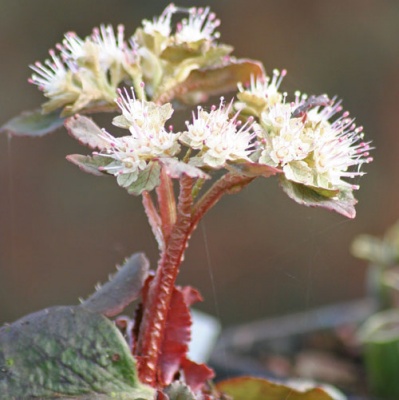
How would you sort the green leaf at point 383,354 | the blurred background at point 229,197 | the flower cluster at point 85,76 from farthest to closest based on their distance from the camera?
the blurred background at point 229,197 → the green leaf at point 383,354 → the flower cluster at point 85,76

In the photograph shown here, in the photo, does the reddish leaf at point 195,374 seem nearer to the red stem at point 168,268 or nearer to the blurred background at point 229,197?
the red stem at point 168,268

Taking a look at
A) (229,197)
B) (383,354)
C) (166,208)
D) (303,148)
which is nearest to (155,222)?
(166,208)

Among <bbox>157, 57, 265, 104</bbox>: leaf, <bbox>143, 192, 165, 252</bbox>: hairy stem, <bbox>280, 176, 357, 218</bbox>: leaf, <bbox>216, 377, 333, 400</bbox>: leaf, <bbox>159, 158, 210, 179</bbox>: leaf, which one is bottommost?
<bbox>216, 377, 333, 400</bbox>: leaf

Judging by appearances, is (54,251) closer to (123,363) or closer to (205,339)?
(205,339)

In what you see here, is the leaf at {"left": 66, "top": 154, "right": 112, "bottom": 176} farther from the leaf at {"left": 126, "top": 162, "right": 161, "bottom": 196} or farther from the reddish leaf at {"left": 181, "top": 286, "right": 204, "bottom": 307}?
the reddish leaf at {"left": 181, "top": 286, "right": 204, "bottom": 307}

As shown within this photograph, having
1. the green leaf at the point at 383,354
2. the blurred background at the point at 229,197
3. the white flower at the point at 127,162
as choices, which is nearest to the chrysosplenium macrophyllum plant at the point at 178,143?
the white flower at the point at 127,162

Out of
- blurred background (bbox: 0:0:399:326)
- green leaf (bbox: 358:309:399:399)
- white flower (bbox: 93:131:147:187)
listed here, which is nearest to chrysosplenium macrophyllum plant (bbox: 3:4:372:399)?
white flower (bbox: 93:131:147:187)
